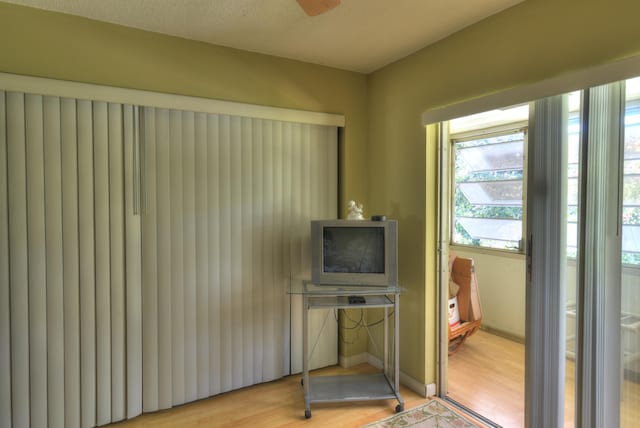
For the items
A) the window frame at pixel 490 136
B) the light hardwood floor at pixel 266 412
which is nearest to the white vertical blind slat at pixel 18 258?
the light hardwood floor at pixel 266 412

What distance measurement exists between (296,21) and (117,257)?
1.78m

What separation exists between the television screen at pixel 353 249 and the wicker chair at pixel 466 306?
4.21 feet

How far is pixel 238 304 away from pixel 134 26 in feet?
6.28

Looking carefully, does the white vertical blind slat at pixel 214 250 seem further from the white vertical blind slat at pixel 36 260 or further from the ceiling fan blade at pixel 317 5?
the ceiling fan blade at pixel 317 5

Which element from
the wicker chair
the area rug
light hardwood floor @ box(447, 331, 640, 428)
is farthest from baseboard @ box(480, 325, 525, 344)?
the area rug

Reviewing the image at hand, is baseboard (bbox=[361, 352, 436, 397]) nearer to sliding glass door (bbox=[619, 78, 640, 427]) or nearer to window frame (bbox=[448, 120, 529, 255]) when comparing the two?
sliding glass door (bbox=[619, 78, 640, 427])

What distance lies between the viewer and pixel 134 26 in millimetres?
2285

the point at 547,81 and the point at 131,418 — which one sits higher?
the point at 547,81

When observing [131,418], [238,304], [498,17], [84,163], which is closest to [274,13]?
[498,17]

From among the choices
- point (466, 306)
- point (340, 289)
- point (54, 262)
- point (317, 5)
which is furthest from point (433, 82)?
point (54, 262)

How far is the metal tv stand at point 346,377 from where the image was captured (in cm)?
248

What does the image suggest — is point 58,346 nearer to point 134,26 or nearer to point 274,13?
point 134,26

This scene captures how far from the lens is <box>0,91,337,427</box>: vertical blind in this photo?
2.09 m

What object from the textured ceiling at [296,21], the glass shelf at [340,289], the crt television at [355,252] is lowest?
the glass shelf at [340,289]
